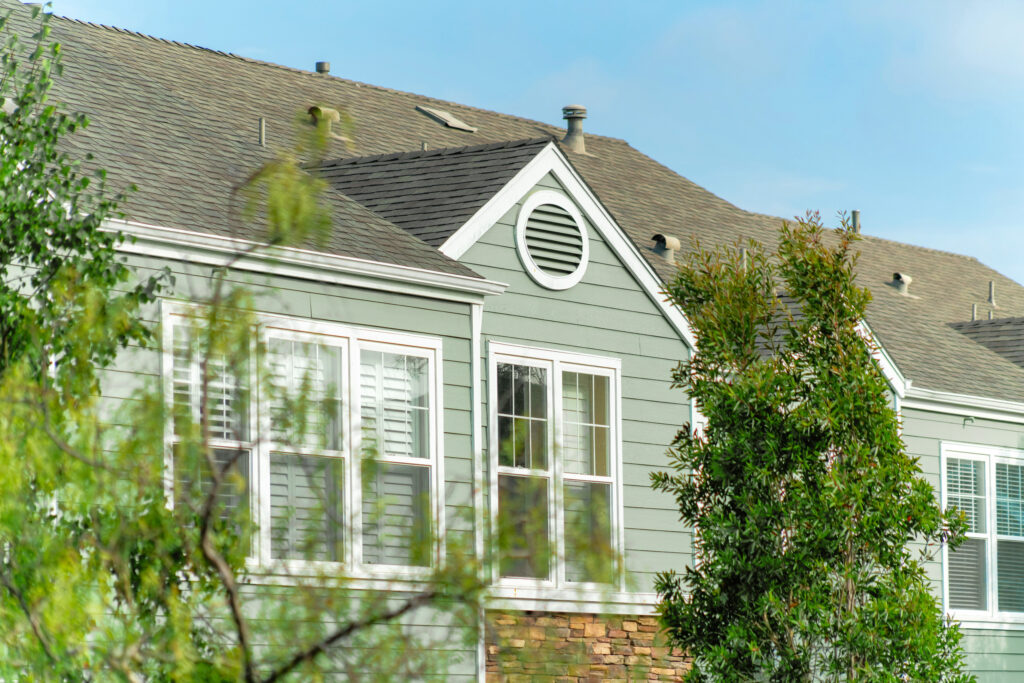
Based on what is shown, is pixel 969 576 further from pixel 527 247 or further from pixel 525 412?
pixel 527 247

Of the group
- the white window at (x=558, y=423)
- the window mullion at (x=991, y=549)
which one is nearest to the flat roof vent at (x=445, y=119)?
the white window at (x=558, y=423)

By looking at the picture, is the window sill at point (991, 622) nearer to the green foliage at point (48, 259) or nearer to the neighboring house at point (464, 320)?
the neighboring house at point (464, 320)

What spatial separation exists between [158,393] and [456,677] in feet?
25.2

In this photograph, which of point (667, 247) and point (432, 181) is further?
point (667, 247)

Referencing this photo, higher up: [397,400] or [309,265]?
[309,265]

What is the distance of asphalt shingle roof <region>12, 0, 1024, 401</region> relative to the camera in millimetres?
12297

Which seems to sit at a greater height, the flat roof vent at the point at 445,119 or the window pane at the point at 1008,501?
the flat roof vent at the point at 445,119

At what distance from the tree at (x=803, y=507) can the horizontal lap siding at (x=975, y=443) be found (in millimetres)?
7772

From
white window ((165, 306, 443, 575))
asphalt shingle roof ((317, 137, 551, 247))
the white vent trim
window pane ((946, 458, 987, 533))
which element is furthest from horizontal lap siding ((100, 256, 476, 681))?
window pane ((946, 458, 987, 533))

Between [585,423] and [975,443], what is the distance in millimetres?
7186

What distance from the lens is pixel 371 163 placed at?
48.3ft

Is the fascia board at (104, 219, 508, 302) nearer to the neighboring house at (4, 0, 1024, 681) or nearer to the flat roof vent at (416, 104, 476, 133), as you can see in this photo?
the neighboring house at (4, 0, 1024, 681)

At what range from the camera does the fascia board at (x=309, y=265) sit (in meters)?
10.6

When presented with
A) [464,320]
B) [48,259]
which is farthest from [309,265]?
[48,259]
